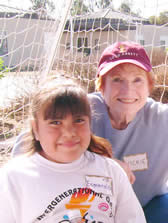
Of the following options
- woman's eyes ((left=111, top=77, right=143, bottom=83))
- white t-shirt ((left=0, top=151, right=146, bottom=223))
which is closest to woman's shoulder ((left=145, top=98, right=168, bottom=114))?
woman's eyes ((left=111, top=77, right=143, bottom=83))

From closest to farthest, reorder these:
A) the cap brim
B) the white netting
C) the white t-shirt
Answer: the white t-shirt → the cap brim → the white netting

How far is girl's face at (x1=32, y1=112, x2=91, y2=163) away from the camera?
2.99ft

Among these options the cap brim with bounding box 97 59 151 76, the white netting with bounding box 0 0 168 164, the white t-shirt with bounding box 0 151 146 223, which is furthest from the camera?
the white netting with bounding box 0 0 168 164

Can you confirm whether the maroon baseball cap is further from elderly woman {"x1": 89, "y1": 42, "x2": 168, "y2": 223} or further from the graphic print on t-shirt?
the graphic print on t-shirt

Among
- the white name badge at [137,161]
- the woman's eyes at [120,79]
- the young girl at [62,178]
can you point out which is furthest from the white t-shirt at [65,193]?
the woman's eyes at [120,79]

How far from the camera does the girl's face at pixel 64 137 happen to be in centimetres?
91

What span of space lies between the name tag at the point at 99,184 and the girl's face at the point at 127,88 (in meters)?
0.37

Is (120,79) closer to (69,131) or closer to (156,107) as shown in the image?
(156,107)

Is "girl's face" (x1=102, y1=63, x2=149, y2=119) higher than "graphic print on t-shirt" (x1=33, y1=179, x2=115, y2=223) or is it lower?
higher

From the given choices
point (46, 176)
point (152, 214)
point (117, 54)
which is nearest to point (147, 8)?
point (117, 54)

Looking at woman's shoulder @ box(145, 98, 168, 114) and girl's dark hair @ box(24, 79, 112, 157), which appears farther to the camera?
woman's shoulder @ box(145, 98, 168, 114)

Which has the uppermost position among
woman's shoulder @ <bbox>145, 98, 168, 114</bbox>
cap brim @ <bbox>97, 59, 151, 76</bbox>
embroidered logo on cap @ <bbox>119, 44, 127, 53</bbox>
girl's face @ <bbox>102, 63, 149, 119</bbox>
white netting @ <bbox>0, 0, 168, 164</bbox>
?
white netting @ <bbox>0, 0, 168, 164</bbox>

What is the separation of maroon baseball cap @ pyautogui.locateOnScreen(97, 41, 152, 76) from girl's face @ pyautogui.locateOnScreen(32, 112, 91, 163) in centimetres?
38

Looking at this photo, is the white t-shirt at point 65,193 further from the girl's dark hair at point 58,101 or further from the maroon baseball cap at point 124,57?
the maroon baseball cap at point 124,57
